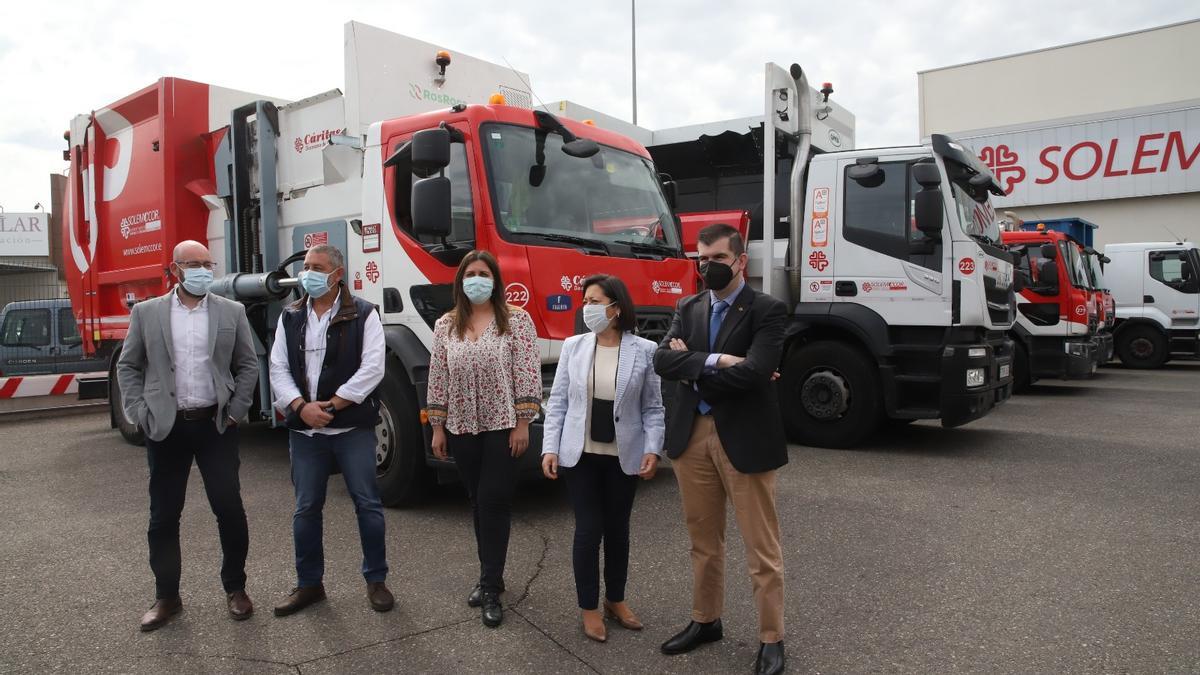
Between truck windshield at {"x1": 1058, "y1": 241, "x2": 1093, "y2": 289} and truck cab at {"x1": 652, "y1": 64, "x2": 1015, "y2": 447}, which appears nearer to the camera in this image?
truck cab at {"x1": 652, "y1": 64, "x2": 1015, "y2": 447}

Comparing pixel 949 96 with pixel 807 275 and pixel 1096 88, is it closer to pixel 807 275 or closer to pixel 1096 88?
pixel 1096 88

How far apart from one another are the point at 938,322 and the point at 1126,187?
19340 millimetres

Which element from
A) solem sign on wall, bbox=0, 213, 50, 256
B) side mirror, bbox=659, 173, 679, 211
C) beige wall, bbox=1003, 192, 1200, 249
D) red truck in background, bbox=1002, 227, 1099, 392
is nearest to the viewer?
→ side mirror, bbox=659, 173, 679, 211

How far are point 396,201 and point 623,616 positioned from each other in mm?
3106

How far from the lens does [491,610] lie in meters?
3.71

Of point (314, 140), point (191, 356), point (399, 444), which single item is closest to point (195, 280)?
point (191, 356)

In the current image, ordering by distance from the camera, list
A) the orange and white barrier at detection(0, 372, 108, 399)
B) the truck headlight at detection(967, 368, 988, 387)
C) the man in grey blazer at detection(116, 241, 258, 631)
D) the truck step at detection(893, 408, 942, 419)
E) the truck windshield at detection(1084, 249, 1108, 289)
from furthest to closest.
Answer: the truck windshield at detection(1084, 249, 1108, 289), the orange and white barrier at detection(0, 372, 108, 399), the truck step at detection(893, 408, 942, 419), the truck headlight at detection(967, 368, 988, 387), the man in grey blazer at detection(116, 241, 258, 631)

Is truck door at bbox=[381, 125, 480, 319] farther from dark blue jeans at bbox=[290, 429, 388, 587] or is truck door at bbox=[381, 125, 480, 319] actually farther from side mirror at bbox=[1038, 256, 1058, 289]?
side mirror at bbox=[1038, 256, 1058, 289]

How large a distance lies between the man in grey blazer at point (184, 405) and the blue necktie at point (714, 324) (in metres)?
2.12

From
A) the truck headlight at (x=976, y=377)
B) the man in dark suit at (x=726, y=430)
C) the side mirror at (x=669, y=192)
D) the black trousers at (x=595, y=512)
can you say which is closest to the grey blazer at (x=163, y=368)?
the black trousers at (x=595, y=512)

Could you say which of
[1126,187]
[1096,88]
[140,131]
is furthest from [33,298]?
[1096,88]

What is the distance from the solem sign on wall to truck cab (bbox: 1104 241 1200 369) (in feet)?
124

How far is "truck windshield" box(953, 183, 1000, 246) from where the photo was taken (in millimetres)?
7250

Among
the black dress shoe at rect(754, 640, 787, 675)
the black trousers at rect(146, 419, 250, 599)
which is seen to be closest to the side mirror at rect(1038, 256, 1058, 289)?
the black dress shoe at rect(754, 640, 787, 675)
